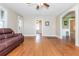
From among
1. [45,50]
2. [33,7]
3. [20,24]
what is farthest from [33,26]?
[45,50]

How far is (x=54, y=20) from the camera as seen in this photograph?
14.0 m

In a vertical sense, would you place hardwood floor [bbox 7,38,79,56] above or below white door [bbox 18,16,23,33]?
below

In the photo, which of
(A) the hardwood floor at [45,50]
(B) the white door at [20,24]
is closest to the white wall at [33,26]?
(B) the white door at [20,24]

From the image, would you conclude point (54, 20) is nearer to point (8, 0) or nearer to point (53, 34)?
point (53, 34)

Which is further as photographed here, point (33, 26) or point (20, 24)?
point (33, 26)

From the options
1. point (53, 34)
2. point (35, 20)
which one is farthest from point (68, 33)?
point (35, 20)

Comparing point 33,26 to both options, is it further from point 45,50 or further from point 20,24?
point 45,50

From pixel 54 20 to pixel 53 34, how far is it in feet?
4.87

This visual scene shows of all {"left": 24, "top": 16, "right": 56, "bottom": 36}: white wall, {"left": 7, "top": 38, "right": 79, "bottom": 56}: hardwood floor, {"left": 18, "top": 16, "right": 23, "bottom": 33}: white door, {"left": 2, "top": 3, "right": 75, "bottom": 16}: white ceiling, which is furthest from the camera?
{"left": 24, "top": 16, "right": 56, "bottom": 36}: white wall

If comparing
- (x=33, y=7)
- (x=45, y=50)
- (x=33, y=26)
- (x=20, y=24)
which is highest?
(x=33, y=7)

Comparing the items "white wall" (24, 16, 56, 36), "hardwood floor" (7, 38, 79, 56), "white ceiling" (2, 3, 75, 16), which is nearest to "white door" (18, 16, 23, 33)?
"white wall" (24, 16, 56, 36)

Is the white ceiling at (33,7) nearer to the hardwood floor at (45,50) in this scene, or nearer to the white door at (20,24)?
the hardwood floor at (45,50)

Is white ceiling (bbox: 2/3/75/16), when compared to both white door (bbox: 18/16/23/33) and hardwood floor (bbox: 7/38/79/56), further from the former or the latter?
white door (bbox: 18/16/23/33)

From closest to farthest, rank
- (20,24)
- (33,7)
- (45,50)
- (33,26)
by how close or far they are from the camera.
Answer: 1. (45,50)
2. (33,7)
3. (20,24)
4. (33,26)
